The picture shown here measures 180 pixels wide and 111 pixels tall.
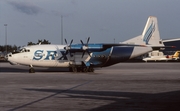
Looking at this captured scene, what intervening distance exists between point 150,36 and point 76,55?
10.5 m

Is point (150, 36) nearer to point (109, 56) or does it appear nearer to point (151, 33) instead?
point (151, 33)

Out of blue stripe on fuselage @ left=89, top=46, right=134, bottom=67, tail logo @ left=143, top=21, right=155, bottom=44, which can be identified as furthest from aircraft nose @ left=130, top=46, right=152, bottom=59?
tail logo @ left=143, top=21, right=155, bottom=44

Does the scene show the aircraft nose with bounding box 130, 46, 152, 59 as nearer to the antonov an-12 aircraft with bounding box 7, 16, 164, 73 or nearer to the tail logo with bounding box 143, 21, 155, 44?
the antonov an-12 aircraft with bounding box 7, 16, 164, 73

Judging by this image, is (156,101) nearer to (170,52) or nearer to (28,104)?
(28,104)

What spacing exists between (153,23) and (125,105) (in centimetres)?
2986

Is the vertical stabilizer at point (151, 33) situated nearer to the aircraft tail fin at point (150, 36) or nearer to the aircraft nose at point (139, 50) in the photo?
the aircraft tail fin at point (150, 36)

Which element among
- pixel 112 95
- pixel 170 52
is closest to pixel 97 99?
pixel 112 95

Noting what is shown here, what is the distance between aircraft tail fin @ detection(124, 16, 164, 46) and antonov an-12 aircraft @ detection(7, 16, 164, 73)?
179 centimetres

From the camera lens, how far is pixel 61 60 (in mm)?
36219

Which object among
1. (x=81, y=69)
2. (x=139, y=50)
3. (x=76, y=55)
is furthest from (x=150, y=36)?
(x=76, y=55)

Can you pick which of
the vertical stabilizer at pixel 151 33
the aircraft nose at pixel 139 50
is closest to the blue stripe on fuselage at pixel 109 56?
the aircraft nose at pixel 139 50

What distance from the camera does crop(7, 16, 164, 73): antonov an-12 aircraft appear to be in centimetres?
3538

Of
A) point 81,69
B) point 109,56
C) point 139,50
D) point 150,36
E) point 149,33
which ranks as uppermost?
point 149,33

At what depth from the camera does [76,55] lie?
121ft
